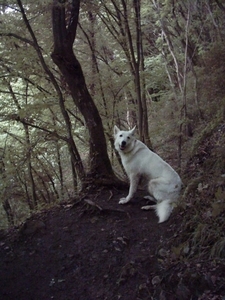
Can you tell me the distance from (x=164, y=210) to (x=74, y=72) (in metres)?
2.69

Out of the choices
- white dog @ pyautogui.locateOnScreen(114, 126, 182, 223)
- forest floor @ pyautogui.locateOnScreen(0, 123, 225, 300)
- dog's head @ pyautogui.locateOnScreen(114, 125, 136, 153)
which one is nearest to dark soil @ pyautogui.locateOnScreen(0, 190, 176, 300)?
forest floor @ pyautogui.locateOnScreen(0, 123, 225, 300)

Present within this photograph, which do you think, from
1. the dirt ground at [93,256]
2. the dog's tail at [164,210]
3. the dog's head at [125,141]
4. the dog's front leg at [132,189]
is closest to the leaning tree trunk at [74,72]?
the dog's head at [125,141]

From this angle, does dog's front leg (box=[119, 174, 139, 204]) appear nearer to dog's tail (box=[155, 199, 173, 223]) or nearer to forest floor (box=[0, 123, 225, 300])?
forest floor (box=[0, 123, 225, 300])

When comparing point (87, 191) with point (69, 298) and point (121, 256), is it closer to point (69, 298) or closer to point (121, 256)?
point (121, 256)

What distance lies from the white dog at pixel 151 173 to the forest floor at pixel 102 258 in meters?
0.19

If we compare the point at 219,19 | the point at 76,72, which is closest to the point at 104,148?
the point at 76,72

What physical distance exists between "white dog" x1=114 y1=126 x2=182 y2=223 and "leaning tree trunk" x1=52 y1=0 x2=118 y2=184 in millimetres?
389

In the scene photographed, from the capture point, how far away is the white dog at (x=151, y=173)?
5.12m

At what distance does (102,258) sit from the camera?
4.20 meters

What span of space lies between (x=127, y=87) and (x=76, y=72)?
339cm

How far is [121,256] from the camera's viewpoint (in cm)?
413

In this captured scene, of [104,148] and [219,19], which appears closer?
[104,148]

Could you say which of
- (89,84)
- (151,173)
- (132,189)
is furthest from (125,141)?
(89,84)

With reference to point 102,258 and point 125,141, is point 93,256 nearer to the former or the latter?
point 102,258
